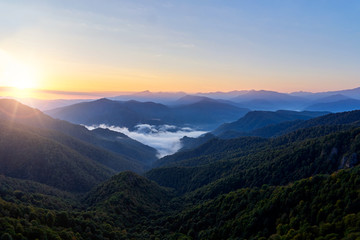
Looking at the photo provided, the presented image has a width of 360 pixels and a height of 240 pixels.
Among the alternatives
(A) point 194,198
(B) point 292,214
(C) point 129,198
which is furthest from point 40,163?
(B) point 292,214

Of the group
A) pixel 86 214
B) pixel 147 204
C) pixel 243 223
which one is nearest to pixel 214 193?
pixel 147 204

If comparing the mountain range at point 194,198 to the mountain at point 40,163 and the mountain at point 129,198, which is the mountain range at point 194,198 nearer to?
the mountain at point 129,198

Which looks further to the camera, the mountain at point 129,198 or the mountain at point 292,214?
the mountain at point 129,198

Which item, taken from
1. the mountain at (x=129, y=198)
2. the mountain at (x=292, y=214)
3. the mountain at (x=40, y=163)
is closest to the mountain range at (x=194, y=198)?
the mountain at (x=292, y=214)

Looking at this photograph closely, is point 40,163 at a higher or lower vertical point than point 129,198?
lower

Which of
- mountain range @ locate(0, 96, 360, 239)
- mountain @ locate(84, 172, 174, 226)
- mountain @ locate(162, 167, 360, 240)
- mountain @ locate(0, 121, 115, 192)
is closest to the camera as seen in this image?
mountain @ locate(162, 167, 360, 240)

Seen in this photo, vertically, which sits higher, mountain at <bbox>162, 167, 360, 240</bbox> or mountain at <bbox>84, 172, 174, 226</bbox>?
mountain at <bbox>162, 167, 360, 240</bbox>

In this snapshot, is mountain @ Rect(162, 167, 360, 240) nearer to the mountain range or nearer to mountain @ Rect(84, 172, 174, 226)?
the mountain range

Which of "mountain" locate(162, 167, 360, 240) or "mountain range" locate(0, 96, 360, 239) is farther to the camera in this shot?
"mountain range" locate(0, 96, 360, 239)

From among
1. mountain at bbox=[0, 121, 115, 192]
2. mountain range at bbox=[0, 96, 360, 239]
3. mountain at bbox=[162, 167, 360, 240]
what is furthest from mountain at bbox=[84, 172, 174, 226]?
mountain at bbox=[0, 121, 115, 192]

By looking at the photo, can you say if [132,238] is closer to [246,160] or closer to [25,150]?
[246,160]

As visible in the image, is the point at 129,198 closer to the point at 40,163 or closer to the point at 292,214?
the point at 292,214
